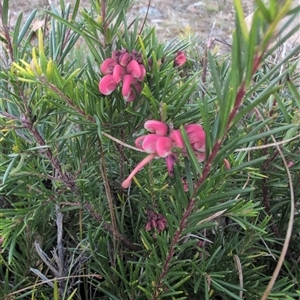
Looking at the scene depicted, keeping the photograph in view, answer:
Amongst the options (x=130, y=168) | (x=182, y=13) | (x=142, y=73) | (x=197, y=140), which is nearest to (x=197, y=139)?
(x=197, y=140)

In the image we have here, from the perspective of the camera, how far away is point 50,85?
40cm

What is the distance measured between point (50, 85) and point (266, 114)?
32 cm

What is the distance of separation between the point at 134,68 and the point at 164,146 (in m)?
0.10

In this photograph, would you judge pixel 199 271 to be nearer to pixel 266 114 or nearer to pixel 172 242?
pixel 172 242

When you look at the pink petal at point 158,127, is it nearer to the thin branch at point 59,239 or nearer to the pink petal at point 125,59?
the pink petal at point 125,59

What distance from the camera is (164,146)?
1.19 feet

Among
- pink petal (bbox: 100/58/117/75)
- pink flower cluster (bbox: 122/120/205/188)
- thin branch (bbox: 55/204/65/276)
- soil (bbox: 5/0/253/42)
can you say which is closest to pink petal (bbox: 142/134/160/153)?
pink flower cluster (bbox: 122/120/205/188)

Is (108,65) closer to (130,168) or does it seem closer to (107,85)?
(107,85)

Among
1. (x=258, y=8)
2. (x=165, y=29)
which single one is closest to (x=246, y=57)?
(x=258, y=8)

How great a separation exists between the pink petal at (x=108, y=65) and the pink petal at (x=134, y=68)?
0.06 ft

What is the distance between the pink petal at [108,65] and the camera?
1.44 ft

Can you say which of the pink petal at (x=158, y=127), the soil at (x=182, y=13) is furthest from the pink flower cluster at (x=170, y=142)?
the soil at (x=182, y=13)

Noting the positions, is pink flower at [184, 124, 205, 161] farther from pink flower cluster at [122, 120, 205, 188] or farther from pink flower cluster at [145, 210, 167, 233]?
pink flower cluster at [145, 210, 167, 233]

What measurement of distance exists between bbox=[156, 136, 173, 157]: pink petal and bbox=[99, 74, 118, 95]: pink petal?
4.2 inches
